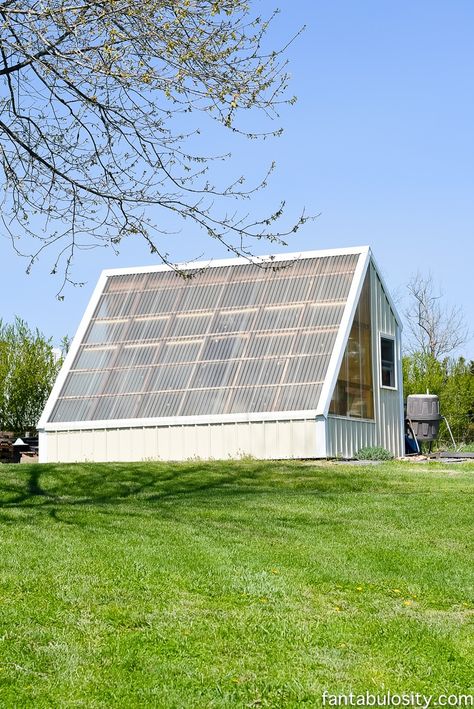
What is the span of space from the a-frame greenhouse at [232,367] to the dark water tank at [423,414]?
83 cm

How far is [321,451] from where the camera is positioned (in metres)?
22.2

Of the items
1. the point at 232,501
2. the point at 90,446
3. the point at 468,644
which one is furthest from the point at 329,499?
the point at 90,446

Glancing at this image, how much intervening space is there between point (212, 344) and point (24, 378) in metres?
15.3

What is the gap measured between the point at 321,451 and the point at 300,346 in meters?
2.57

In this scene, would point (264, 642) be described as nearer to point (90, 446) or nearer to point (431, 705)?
point (431, 705)

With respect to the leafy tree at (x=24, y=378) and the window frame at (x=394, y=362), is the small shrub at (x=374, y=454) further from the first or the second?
the leafy tree at (x=24, y=378)

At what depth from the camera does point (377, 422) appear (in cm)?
2538

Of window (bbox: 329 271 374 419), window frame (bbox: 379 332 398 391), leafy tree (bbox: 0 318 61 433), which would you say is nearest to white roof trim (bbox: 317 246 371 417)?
window (bbox: 329 271 374 419)

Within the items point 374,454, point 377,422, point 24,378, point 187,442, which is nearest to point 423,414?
point 377,422

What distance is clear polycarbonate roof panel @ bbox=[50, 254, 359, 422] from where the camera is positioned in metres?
23.2

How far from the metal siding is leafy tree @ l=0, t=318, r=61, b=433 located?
51.2 ft

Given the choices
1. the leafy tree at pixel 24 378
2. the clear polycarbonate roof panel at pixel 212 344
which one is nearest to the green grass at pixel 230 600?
the clear polycarbonate roof panel at pixel 212 344

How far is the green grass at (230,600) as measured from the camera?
6164 mm

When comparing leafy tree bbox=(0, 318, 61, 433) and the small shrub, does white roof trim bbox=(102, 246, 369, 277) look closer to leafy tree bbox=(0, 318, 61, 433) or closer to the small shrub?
the small shrub
